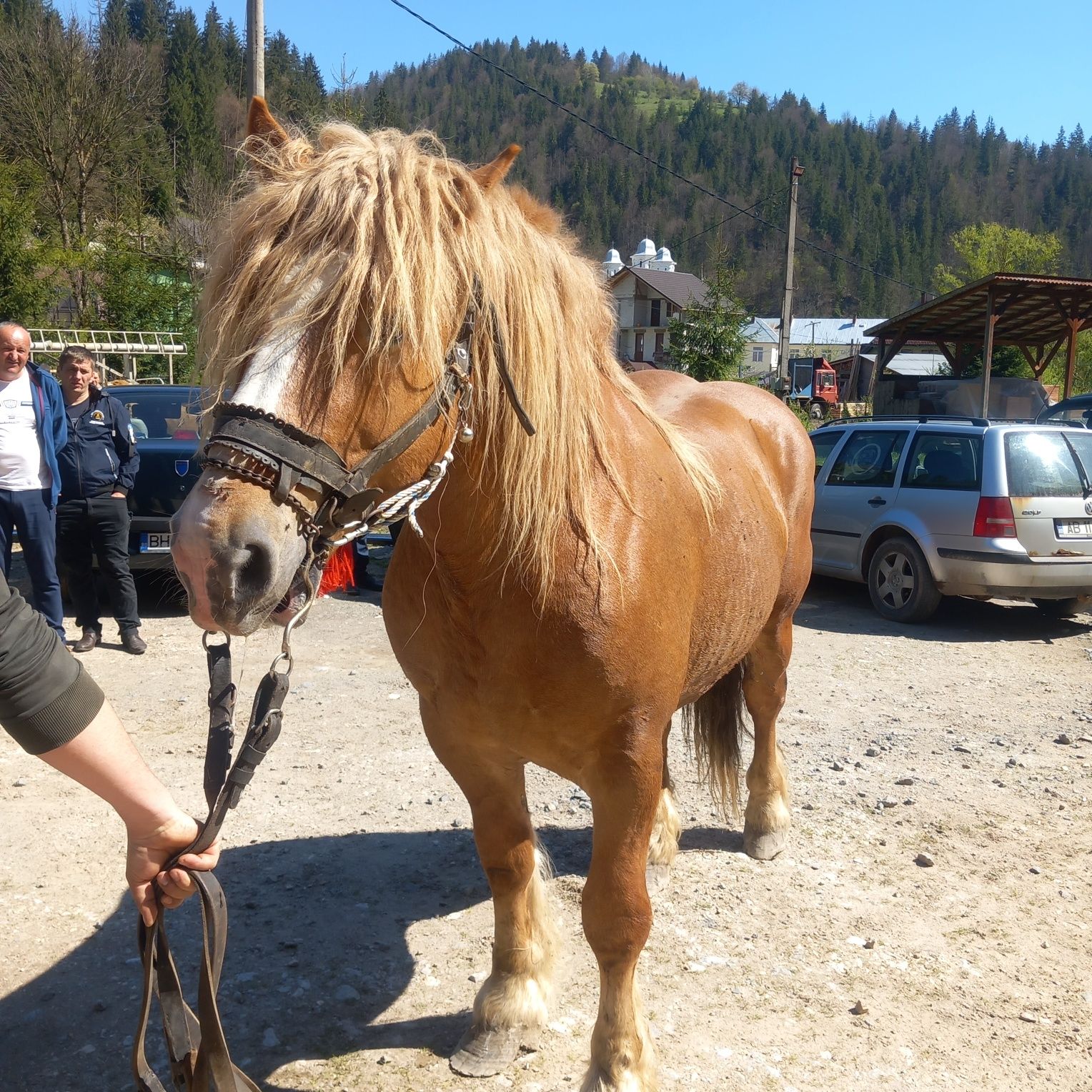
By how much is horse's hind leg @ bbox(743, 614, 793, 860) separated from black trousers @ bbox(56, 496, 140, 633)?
172 inches

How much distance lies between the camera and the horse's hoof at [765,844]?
3.57 metres

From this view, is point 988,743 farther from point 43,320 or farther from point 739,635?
point 43,320

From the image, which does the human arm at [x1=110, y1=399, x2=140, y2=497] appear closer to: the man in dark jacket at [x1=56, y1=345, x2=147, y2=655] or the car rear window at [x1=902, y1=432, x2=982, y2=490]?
the man in dark jacket at [x1=56, y1=345, x2=147, y2=655]

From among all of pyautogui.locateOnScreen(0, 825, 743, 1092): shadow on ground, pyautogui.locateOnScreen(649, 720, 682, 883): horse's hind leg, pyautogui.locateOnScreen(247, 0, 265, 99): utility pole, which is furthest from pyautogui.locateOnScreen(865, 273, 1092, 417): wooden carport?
pyautogui.locateOnScreen(0, 825, 743, 1092): shadow on ground

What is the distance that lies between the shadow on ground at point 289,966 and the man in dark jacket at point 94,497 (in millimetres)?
3279

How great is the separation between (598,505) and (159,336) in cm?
1986

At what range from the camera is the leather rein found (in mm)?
1367

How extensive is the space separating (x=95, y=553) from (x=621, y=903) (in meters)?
5.40

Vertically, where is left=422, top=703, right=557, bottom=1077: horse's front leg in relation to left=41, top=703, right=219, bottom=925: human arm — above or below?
below

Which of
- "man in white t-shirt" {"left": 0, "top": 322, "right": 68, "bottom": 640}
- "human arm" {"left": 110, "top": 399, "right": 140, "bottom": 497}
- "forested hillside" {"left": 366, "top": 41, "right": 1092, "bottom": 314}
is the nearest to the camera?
"man in white t-shirt" {"left": 0, "top": 322, "right": 68, "bottom": 640}

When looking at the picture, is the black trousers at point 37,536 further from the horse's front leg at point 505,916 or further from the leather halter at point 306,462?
the leather halter at point 306,462

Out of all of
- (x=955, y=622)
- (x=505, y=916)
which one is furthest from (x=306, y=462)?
(x=955, y=622)

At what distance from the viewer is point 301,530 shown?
4.66 feet

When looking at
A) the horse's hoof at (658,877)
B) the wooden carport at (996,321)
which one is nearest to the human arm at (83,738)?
the horse's hoof at (658,877)
